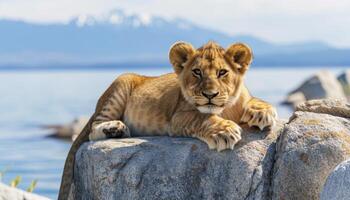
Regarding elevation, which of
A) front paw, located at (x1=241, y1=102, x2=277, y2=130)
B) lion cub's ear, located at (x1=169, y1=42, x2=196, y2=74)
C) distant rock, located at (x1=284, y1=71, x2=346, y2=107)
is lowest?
distant rock, located at (x1=284, y1=71, x2=346, y2=107)

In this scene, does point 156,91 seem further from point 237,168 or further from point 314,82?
point 314,82

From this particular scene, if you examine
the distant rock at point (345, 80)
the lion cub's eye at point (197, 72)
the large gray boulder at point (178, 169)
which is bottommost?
the distant rock at point (345, 80)

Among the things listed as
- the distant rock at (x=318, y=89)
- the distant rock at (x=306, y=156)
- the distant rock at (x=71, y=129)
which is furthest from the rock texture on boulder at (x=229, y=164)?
the distant rock at (x=318, y=89)

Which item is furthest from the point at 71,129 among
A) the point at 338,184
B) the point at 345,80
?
the point at 338,184

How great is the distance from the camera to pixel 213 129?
7.86 m

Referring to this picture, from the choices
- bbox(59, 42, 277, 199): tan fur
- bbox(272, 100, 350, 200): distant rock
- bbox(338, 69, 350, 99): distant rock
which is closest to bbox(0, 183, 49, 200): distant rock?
bbox(59, 42, 277, 199): tan fur

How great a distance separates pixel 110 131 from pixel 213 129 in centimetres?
124

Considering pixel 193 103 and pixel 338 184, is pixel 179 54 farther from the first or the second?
pixel 338 184

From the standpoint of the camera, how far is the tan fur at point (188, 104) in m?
7.89

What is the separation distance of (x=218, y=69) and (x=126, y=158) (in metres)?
1.16

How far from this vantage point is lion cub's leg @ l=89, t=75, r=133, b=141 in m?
8.68

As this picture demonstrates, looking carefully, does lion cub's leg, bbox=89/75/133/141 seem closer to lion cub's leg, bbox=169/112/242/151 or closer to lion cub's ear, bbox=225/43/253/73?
lion cub's leg, bbox=169/112/242/151

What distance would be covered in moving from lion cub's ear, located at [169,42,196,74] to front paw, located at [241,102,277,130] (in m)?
0.71

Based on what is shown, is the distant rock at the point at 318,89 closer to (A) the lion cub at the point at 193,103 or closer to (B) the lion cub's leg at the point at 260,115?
(A) the lion cub at the point at 193,103
